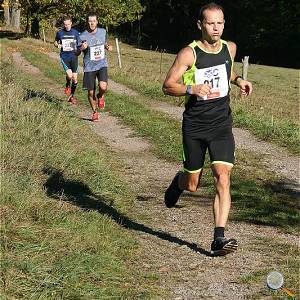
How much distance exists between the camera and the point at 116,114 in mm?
12656

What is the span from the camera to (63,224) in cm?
488

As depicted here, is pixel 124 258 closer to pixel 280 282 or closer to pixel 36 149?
pixel 280 282

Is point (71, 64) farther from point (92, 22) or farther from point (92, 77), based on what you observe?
point (92, 22)

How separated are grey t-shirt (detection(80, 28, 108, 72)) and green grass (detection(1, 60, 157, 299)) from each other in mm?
2873

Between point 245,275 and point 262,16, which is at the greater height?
point 245,275

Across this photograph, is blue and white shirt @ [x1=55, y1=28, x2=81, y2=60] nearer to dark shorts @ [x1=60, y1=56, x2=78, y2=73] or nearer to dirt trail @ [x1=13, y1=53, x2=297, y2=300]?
dark shorts @ [x1=60, y1=56, x2=78, y2=73]

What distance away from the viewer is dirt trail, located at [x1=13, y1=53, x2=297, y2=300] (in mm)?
4258

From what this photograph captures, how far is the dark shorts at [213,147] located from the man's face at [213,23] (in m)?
0.79

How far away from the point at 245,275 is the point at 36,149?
3.90m

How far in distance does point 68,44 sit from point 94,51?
263 cm

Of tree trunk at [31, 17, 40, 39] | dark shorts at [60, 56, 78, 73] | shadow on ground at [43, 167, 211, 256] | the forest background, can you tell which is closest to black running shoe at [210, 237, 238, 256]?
shadow on ground at [43, 167, 211, 256]

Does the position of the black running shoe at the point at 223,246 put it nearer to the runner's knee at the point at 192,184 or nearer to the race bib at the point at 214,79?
the runner's knee at the point at 192,184

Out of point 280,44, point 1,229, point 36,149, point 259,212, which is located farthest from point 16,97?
point 280,44

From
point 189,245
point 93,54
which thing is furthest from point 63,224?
point 93,54
